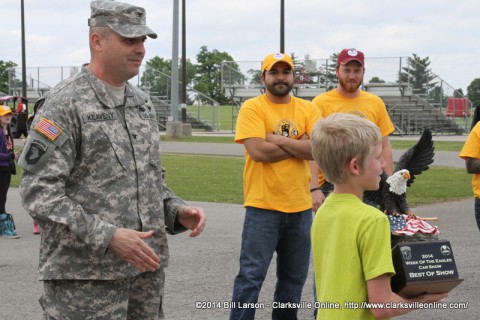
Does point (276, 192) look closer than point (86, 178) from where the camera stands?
No

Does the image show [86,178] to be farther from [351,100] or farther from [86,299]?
[351,100]

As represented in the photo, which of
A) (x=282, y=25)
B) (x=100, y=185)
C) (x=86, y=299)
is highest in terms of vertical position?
(x=282, y=25)

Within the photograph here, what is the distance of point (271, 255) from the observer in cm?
541

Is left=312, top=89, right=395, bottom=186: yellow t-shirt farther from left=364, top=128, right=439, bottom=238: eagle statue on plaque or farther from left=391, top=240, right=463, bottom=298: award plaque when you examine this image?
left=391, top=240, right=463, bottom=298: award plaque

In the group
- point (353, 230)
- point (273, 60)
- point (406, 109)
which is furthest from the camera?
point (406, 109)

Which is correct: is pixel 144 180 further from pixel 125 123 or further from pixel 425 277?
pixel 425 277

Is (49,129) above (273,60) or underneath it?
underneath

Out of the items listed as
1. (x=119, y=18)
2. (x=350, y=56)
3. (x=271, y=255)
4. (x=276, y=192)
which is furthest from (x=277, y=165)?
(x=119, y=18)

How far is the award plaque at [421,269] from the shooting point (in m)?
3.10

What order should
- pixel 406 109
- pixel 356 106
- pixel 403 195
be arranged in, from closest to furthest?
pixel 403 195
pixel 356 106
pixel 406 109

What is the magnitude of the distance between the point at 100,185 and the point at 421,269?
133cm

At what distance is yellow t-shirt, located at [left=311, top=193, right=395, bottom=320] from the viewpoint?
9.96 ft

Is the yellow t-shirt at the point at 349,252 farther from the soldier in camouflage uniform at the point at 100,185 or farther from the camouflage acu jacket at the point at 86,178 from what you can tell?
the camouflage acu jacket at the point at 86,178

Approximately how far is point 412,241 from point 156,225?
1.11 meters
